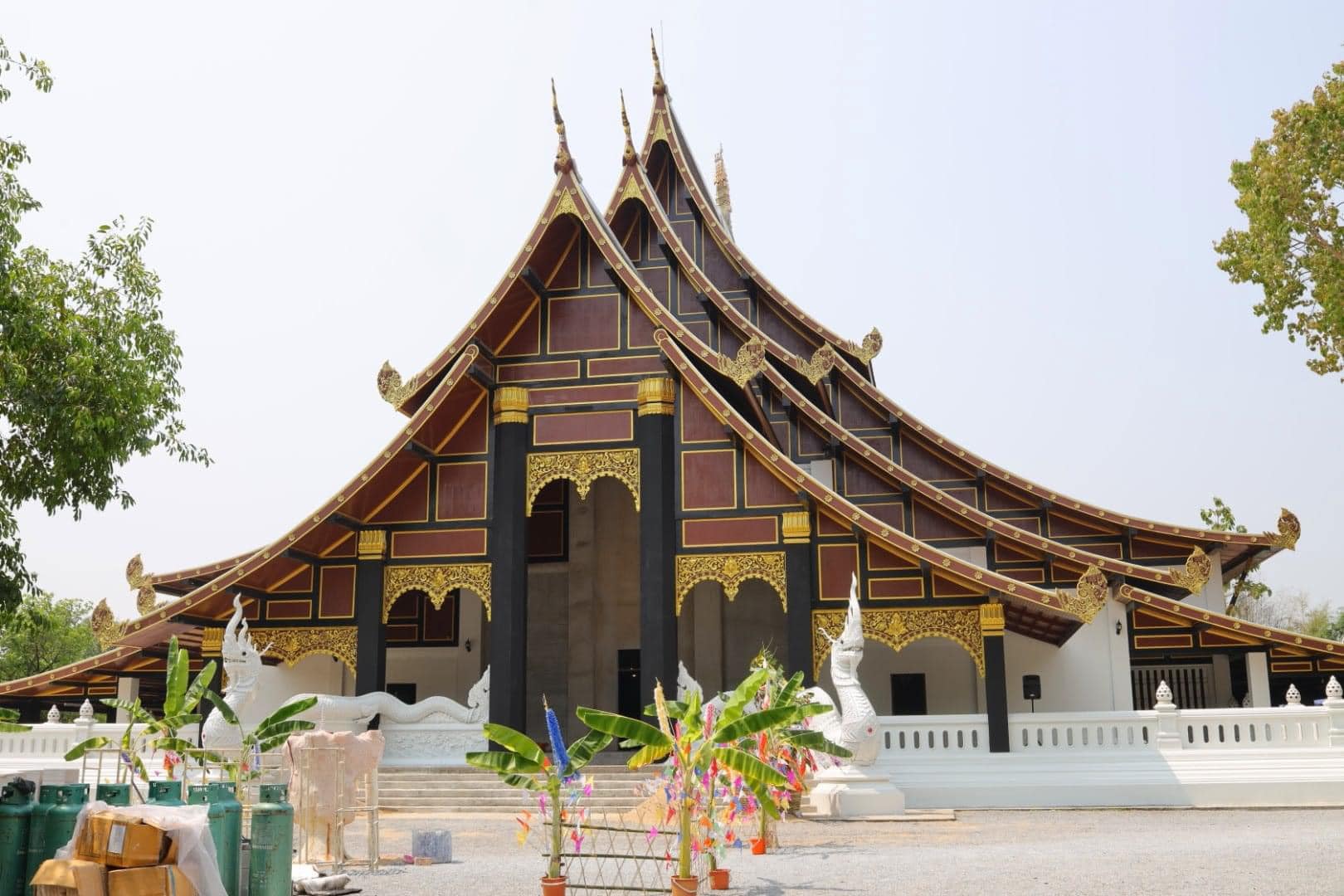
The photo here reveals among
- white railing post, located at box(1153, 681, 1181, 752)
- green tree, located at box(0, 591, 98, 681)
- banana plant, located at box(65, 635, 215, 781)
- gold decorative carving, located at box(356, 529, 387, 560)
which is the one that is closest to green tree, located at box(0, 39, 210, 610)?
banana plant, located at box(65, 635, 215, 781)

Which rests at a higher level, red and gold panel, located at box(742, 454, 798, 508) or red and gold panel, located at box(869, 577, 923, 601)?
red and gold panel, located at box(742, 454, 798, 508)

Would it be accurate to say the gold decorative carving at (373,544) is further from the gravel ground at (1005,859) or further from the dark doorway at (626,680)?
the gravel ground at (1005,859)

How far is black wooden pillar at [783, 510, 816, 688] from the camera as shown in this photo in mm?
14258

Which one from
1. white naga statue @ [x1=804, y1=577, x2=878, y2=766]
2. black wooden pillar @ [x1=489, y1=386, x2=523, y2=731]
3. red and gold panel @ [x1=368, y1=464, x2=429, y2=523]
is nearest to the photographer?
white naga statue @ [x1=804, y1=577, x2=878, y2=766]

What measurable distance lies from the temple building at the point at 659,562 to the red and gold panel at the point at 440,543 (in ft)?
0.07

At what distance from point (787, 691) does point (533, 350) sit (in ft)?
24.6

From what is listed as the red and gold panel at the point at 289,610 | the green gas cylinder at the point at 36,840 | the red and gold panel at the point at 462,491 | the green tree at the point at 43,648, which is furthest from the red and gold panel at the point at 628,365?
the green tree at the point at 43,648

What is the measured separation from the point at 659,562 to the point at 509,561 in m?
1.68

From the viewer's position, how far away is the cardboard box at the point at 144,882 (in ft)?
18.3

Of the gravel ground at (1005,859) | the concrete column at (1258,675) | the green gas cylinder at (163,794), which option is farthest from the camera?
the concrete column at (1258,675)

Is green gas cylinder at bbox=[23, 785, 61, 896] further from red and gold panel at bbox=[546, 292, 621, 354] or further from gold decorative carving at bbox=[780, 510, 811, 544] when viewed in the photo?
red and gold panel at bbox=[546, 292, 621, 354]

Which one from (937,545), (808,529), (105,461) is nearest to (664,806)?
(105,461)

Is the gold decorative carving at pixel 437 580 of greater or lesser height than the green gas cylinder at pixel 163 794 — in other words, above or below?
above

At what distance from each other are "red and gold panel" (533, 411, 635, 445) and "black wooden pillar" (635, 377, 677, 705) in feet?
0.52
